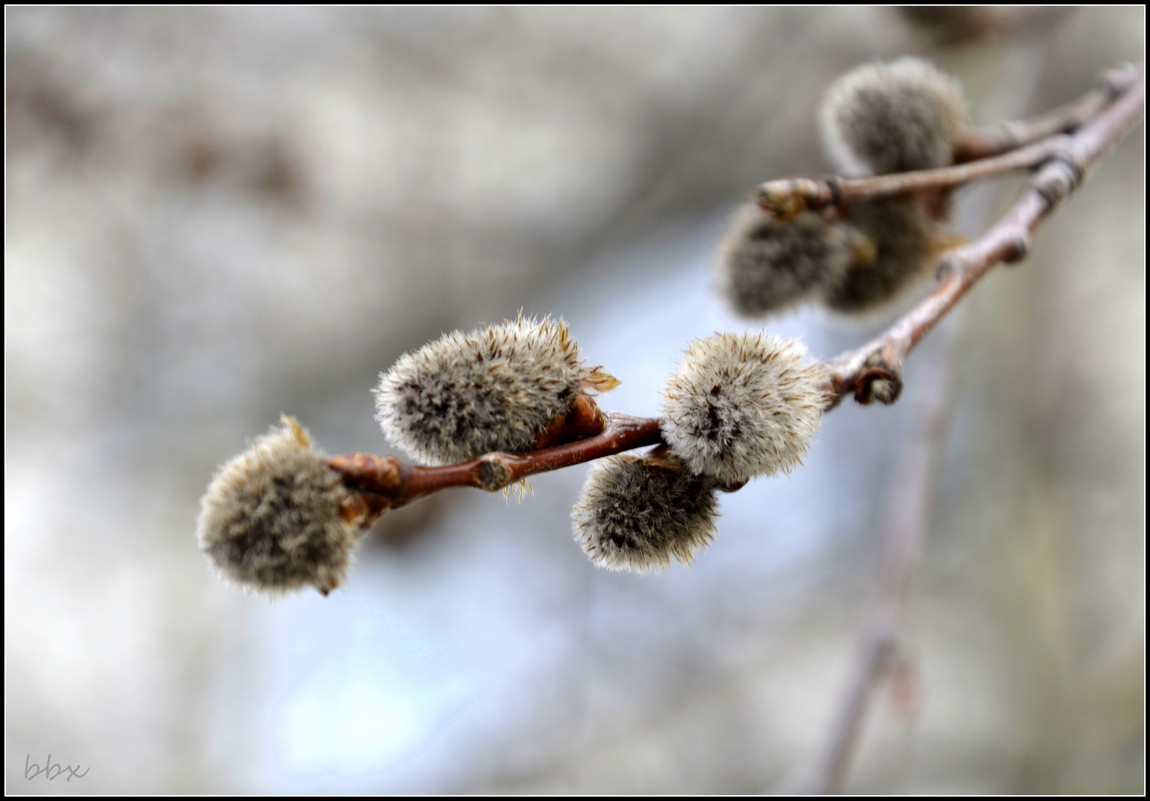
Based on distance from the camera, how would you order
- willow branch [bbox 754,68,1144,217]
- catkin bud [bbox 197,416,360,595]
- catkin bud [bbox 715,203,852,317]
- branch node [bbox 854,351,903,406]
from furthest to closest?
catkin bud [bbox 715,203,852,317]
willow branch [bbox 754,68,1144,217]
branch node [bbox 854,351,903,406]
catkin bud [bbox 197,416,360,595]

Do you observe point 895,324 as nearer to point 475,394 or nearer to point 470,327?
point 475,394

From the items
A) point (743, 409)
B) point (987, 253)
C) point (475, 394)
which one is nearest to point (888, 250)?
point (987, 253)

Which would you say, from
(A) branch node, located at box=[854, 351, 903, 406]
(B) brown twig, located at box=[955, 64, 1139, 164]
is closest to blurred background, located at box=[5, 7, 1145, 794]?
(B) brown twig, located at box=[955, 64, 1139, 164]

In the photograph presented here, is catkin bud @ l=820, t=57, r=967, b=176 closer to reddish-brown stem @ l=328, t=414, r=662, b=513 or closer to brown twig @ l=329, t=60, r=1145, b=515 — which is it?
brown twig @ l=329, t=60, r=1145, b=515

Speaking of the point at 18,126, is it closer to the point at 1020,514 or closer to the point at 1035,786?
the point at 1020,514

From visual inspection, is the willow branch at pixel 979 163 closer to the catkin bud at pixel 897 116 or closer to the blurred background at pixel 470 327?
the catkin bud at pixel 897 116

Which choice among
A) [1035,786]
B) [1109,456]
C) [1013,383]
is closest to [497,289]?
[1013,383]
